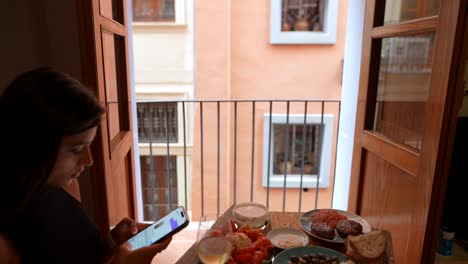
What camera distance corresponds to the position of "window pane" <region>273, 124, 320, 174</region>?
4.31 meters

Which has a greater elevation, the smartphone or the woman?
the woman

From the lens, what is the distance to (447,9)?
109 cm

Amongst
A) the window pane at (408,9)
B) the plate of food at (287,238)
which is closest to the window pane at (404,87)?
the window pane at (408,9)

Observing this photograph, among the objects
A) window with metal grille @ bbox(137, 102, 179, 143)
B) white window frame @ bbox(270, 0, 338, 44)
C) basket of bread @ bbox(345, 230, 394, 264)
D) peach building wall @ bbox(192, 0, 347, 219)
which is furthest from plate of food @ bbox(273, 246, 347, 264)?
window with metal grille @ bbox(137, 102, 179, 143)

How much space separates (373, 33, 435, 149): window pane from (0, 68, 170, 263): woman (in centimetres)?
118

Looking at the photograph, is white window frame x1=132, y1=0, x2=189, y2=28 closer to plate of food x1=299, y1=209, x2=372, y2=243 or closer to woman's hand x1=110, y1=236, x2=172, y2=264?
plate of food x1=299, y1=209, x2=372, y2=243

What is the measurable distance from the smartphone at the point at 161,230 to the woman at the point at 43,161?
0.47ft

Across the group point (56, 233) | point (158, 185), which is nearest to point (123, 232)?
point (56, 233)

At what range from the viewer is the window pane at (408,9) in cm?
125

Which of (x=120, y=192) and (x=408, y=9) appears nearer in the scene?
(x=408, y=9)

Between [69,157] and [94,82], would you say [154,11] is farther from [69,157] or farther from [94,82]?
[69,157]

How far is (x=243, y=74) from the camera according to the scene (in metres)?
4.01

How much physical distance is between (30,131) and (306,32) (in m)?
3.69

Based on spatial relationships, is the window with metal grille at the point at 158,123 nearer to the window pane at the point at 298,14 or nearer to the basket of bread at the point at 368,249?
the window pane at the point at 298,14
